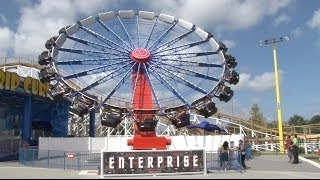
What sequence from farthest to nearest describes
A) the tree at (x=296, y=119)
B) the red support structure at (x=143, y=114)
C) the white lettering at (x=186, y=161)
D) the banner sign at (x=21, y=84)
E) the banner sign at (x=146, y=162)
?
the tree at (x=296, y=119)
the banner sign at (x=21, y=84)
the red support structure at (x=143, y=114)
the white lettering at (x=186, y=161)
the banner sign at (x=146, y=162)

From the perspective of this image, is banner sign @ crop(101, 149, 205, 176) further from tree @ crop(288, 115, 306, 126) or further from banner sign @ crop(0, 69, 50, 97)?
tree @ crop(288, 115, 306, 126)

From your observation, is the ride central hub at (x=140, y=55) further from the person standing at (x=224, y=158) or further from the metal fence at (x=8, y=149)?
the metal fence at (x=8, y=149)

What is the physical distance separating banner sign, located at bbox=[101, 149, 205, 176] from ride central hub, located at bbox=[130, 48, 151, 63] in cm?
975

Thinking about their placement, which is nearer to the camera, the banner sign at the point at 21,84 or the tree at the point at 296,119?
the banner sign at the point at 21,84

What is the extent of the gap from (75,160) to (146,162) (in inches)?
249

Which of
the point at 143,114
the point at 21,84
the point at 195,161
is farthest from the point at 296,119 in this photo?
the point at 195,161

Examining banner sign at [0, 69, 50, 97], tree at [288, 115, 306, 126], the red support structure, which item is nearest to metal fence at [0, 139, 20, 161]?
banner sign at [0, 69, 50, 97]

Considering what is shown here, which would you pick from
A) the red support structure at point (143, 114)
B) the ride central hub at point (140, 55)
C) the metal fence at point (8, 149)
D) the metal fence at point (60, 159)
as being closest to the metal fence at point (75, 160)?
the metal fence at point (60, 159)

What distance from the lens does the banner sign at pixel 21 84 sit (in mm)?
35438

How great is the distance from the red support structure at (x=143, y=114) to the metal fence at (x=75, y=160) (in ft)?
8.39

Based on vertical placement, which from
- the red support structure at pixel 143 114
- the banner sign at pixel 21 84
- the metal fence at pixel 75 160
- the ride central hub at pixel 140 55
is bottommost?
the metal fence at pixel 75 160

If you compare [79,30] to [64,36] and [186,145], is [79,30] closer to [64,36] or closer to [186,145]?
[64,36]

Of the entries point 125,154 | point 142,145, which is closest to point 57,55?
point 142,145

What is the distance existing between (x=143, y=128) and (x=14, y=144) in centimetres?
1563
